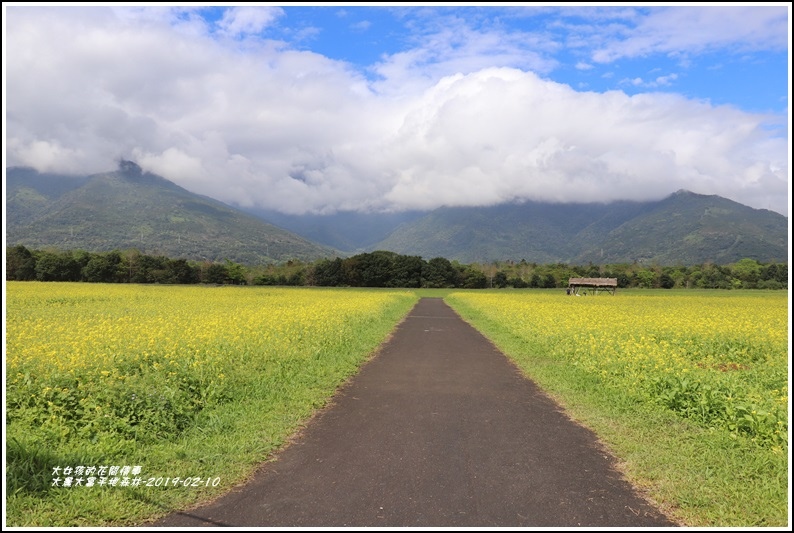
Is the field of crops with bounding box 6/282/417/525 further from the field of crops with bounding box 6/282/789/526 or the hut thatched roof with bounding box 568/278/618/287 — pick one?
the hut thatched roof with bounding box 568/278/618/287

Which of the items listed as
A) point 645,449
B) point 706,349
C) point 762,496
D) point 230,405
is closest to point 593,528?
point 762,496

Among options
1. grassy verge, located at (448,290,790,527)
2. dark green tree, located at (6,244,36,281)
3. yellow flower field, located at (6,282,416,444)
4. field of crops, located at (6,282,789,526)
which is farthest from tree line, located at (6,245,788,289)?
grassy verge, located at (448,290,790,527)

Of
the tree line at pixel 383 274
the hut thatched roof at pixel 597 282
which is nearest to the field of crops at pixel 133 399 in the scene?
the hut thatched roof at pixel 597 282

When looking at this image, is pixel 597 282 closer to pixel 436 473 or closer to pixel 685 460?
pixel 685 460

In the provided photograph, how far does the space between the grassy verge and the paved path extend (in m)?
0.32

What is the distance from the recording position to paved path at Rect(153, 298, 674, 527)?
445 centimetres

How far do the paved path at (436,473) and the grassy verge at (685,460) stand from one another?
0.32 m

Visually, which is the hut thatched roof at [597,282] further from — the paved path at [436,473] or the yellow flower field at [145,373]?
the paved path at [436,473]

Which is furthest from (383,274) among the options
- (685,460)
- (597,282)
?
(685,460)

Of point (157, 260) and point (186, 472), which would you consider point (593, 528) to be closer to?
point (186, 472)

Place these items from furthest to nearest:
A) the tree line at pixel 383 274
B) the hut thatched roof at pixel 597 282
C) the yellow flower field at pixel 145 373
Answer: the tree line at pixel 383 274 < the hut thatched roof at pixel 597 282 < the yellow flower field at pixel 145 373

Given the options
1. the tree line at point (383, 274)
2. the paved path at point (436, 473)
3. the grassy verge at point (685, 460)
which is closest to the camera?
the paved path at point (436, 473)

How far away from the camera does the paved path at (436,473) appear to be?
14.6ft

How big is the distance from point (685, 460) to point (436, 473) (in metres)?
3.09
